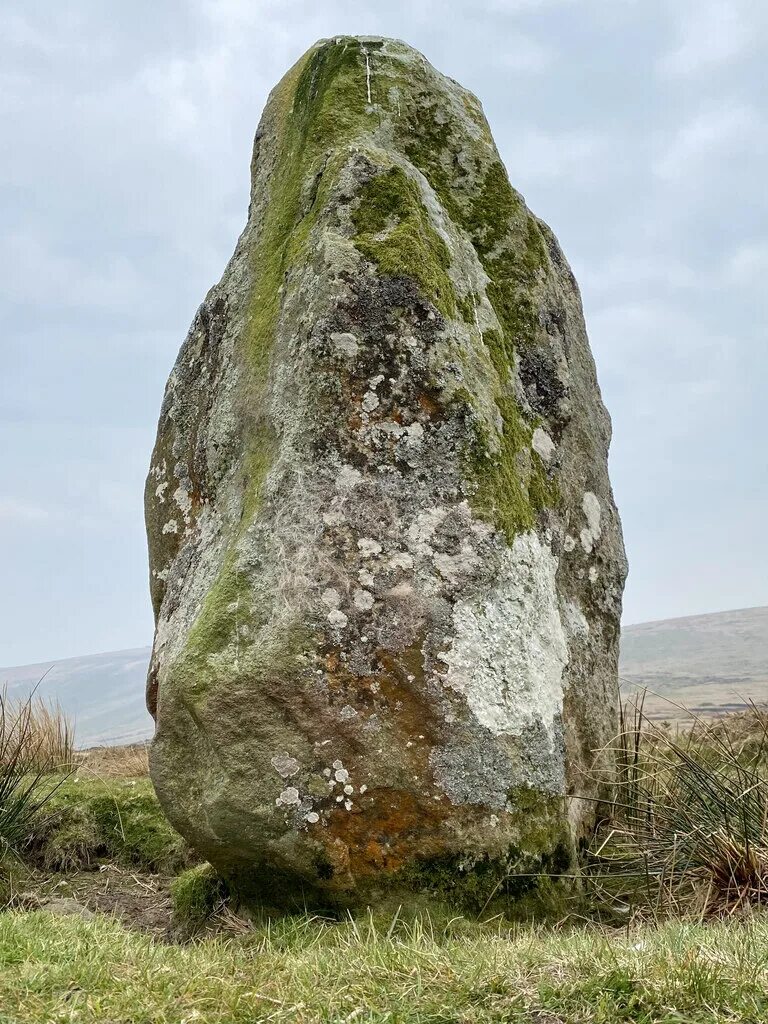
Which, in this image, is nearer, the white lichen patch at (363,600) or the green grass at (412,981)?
the green grass at (412,981)

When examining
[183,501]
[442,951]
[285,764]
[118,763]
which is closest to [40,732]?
[118,763]

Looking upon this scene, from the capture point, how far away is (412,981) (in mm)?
3016

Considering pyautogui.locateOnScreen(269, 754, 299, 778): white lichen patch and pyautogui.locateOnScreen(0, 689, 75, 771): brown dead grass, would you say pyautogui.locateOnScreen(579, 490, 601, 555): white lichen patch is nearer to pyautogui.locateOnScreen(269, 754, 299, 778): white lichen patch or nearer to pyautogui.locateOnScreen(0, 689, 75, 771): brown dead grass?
pyautogui.locateOnScreen(269, 754, 299, 778): white lichen patch

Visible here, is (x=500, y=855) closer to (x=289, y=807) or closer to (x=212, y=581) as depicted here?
(x=289, y=807)

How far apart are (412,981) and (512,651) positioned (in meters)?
1.93

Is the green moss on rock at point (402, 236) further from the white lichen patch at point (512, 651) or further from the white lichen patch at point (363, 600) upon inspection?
the white lichen patch at point (363, 600)

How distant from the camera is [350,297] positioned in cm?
486

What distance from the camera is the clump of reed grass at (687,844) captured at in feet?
14.9

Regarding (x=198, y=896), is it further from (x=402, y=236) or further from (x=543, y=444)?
(x=402, y=236)

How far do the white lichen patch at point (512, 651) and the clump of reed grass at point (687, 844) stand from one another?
0.59 metres

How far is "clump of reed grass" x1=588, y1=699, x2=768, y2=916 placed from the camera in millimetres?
4543

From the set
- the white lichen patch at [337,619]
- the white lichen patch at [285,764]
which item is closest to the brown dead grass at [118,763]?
the white lichen patch at [285,764]

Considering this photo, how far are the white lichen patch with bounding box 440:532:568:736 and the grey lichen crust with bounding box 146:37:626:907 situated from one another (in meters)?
0.01

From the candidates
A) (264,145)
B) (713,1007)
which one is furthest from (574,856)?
(264,145)
